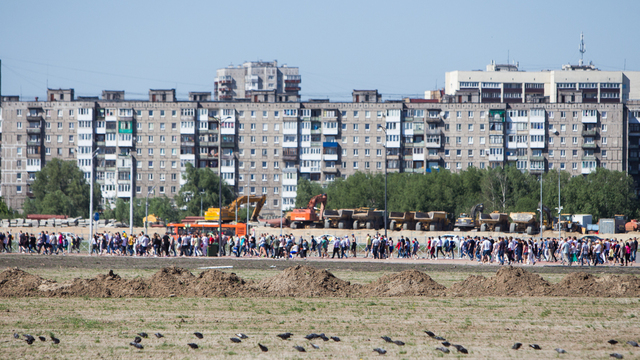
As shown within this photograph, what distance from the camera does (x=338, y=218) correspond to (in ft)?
245

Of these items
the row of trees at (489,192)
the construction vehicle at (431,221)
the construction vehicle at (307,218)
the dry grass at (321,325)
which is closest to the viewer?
the dry grass at (321,325)

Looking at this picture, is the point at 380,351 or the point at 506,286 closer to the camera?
the point at 380,351

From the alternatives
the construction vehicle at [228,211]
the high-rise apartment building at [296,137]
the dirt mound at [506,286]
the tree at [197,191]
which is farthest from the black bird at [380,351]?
the high-rise apartment building at [296,137]

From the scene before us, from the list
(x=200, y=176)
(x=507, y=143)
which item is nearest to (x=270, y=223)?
(x=200, y=176)

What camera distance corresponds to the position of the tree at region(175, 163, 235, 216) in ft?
328

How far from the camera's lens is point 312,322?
17.7 meters

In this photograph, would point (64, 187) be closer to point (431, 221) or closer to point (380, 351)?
point (431, 221)

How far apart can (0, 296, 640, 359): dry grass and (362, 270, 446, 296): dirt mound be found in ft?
3.11

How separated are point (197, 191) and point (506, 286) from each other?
80221mm

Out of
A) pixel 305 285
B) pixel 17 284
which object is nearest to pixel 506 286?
pixel 305 285

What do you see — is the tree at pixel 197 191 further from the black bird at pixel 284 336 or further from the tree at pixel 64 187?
the black bird at pixel 284 336

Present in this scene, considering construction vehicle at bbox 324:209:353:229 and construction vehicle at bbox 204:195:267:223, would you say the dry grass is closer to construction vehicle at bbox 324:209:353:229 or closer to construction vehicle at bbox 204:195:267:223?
construction vehicle at bbox 204:195:267:223

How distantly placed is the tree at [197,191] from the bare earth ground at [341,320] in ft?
252

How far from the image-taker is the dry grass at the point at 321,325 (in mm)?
14547
